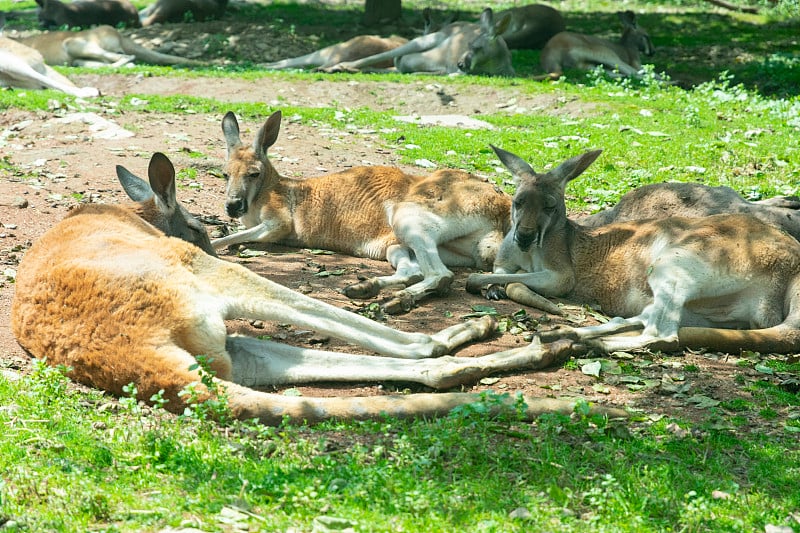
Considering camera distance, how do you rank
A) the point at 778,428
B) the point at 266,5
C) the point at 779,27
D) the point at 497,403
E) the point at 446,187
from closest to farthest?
the point at 497,403 < the point at 778,428 < the point at 446,187 < the point at 779,27 < the point at 266,5

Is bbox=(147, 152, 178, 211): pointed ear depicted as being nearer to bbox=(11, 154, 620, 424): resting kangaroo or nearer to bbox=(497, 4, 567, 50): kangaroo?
bbox=(11, 154, 620, 424): resting kangaroo

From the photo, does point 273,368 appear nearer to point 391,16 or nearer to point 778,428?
point 778,428

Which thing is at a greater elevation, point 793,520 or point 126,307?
point 126,307

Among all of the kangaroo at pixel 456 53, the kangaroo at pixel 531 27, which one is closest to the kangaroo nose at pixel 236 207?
the kangaroo at pixel 456 53

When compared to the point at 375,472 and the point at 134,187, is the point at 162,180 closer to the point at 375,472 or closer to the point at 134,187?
the point at 134,187

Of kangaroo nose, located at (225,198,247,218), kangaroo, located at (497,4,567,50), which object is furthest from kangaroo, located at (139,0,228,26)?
kangaroo nose, located at (225,198,247,218)

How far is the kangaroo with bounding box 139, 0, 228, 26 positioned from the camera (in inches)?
758

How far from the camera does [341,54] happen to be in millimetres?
15852

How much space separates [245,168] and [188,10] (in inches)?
500

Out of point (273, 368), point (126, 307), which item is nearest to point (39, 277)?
point (126, 307)

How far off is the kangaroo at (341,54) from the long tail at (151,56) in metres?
1.51

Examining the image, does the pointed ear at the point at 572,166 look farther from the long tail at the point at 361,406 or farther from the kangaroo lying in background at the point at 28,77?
the kangaroo lying in background at the point at 28,77

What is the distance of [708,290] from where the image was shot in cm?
578

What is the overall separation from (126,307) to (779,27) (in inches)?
695
